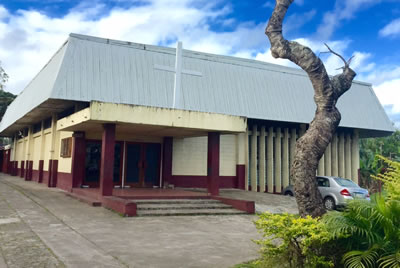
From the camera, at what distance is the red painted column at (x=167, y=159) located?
17844 millimetres

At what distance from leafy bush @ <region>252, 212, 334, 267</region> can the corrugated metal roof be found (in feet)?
35.6

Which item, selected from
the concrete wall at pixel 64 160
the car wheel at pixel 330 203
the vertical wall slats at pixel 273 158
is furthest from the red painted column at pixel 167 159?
the car wheel at pixel 330 203

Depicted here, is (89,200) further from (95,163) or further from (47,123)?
(47,123)

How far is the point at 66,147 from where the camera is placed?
1825 cm

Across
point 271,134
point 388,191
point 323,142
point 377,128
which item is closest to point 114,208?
point 323,142

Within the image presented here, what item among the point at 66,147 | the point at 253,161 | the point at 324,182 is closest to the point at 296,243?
the point at 324,182

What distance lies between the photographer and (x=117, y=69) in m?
17.4

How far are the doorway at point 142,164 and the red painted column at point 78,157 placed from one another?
1.94 metres

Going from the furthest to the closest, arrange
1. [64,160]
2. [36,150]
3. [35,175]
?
1. [36,150]
2. [35,175]
3. [64,160]

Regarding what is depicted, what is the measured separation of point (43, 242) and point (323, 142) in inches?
219

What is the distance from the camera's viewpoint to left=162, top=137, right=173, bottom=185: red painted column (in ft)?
58.5

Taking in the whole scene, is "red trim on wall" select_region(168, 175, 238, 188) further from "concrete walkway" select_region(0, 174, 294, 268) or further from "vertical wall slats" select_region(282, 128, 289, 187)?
"concrete walkway" select_region(0, 174, 294, 268)

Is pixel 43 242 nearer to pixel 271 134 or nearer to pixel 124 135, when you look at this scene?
pixel 124 135

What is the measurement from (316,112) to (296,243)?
2566 millimetres
